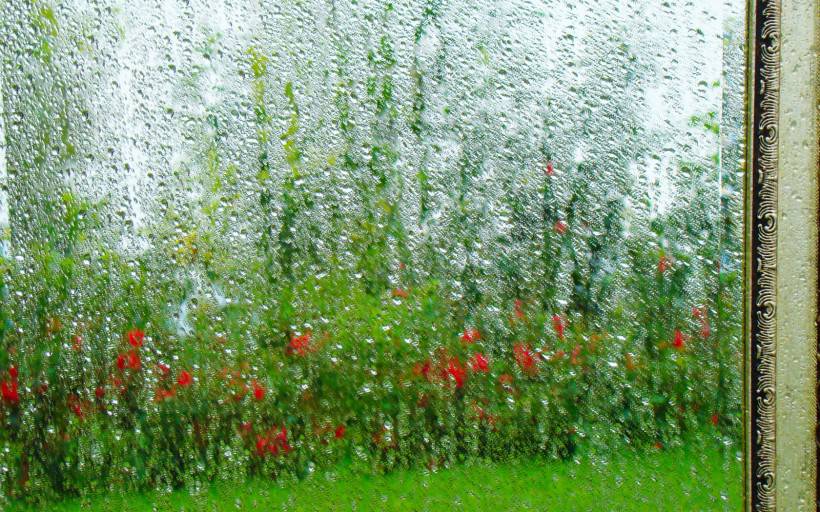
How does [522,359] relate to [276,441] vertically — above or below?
above

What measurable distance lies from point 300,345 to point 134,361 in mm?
255

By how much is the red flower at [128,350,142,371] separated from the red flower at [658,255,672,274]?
2.65 ft

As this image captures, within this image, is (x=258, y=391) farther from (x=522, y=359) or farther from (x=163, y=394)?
(x=522, y=359)

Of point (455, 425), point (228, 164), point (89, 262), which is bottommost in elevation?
point (455, 425)

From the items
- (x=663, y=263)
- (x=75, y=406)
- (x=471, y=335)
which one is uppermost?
(x=663, y=263)

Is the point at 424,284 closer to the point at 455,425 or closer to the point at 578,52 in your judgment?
the point at 455,425

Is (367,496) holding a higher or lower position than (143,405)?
lower

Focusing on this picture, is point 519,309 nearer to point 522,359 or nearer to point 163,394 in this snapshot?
point 522,359

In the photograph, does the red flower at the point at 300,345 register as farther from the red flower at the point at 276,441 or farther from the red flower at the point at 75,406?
the red flower at the point at 75,406

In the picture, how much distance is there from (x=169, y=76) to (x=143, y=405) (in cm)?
50

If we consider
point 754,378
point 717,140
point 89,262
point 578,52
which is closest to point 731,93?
point 717,140

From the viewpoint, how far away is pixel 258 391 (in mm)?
1137

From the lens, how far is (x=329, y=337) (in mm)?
1142

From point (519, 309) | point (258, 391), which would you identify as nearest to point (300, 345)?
point (258, 391)
